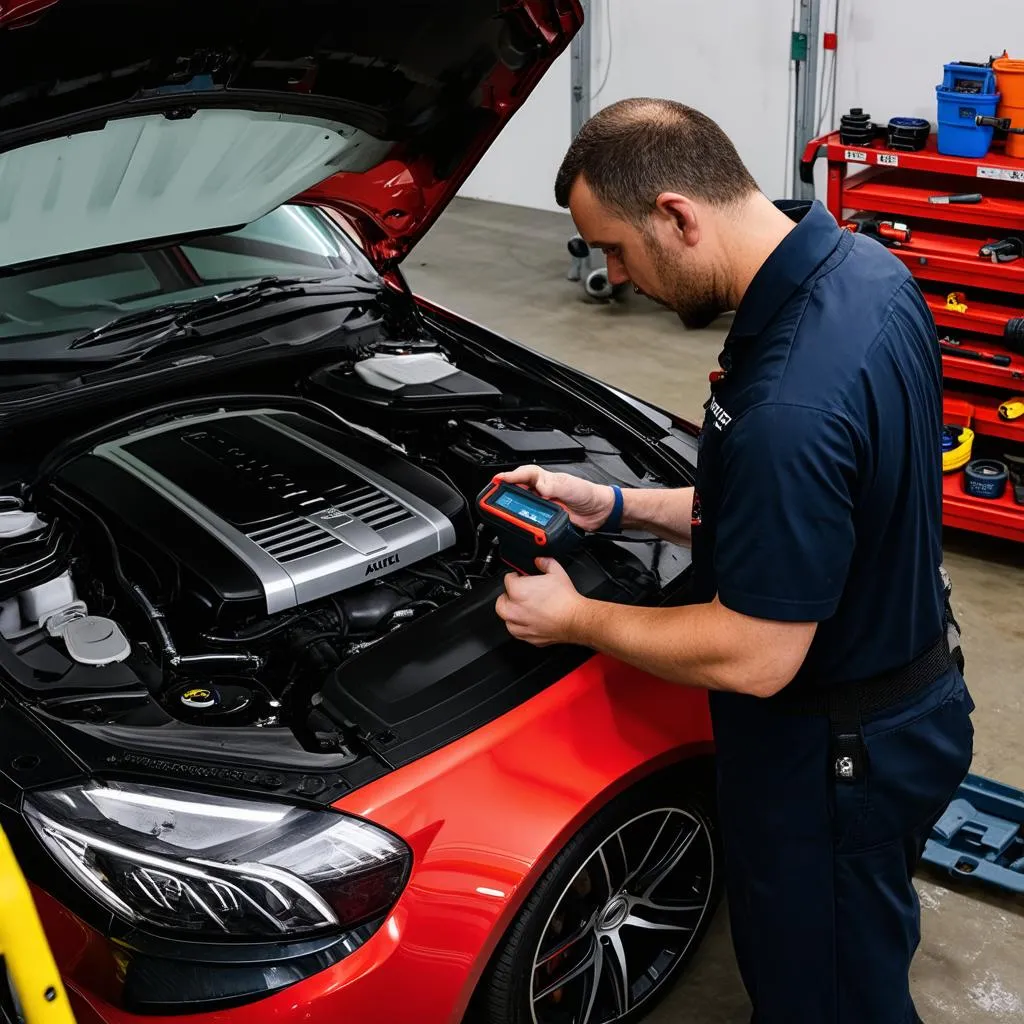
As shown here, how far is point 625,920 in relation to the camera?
2092 millimetres

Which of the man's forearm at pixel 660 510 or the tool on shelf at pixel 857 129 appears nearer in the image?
the man's forearm at pixel 660 510

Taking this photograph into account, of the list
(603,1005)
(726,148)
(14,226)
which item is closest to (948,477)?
(603,1005)

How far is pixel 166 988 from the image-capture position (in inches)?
65.4

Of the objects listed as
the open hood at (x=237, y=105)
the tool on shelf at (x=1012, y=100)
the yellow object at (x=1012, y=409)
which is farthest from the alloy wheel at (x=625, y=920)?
the tool on shelf at (x=1012, y=100)

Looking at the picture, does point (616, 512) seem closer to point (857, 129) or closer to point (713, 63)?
point (857, 129)

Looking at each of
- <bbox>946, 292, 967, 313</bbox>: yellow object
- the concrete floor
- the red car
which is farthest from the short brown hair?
<bbox>946, 292, 967, 313</bbox>: yellow object

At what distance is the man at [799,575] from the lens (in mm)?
1499

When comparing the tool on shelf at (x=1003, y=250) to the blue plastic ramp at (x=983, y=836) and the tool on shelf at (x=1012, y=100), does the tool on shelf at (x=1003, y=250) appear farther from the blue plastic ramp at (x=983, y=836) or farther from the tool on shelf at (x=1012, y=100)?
the blue plastic ramp at (x=983, y=836)

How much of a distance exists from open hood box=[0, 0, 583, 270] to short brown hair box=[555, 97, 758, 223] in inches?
26.4

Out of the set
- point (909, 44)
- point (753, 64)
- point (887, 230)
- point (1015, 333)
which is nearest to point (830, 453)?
point (1015, 333)

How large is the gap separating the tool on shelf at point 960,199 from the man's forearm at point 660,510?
5.87 feet

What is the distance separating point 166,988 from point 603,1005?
808mm

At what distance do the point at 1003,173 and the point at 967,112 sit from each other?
283 millimetres

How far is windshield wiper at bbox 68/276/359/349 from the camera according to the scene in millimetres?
2508
